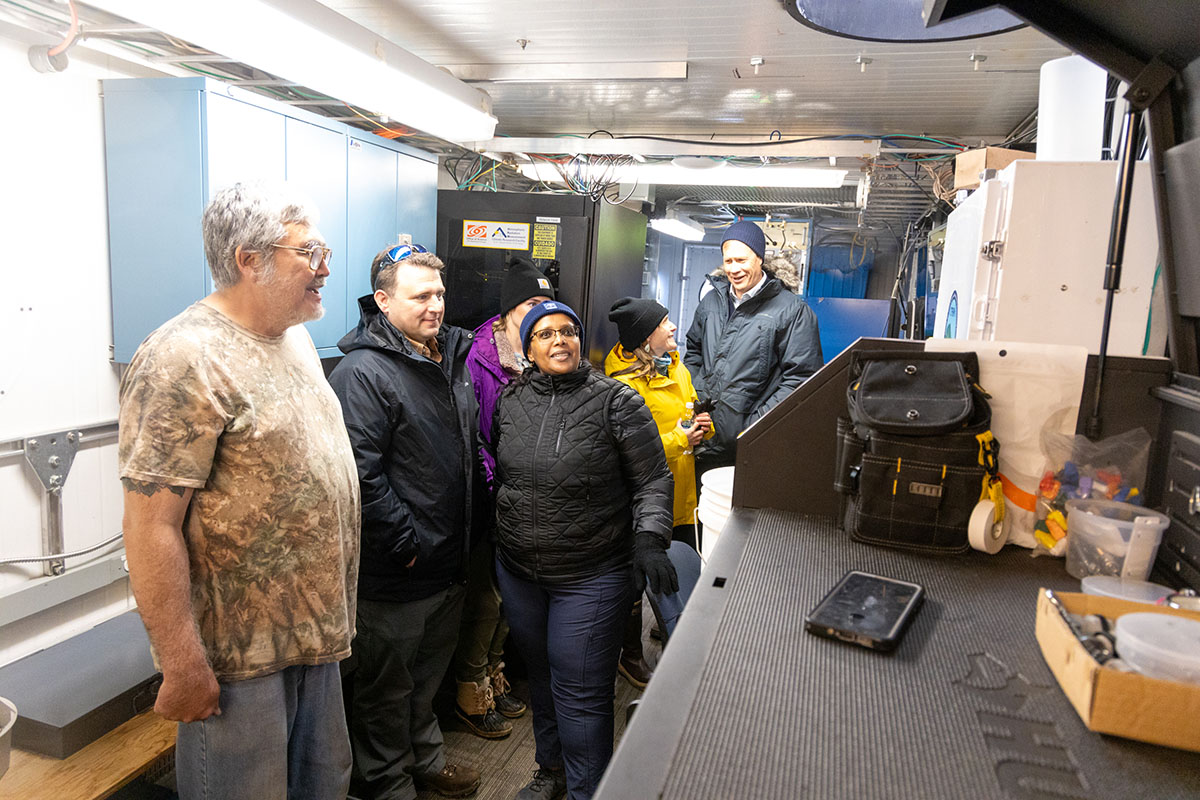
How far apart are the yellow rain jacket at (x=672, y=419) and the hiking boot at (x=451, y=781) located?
1.20 metres

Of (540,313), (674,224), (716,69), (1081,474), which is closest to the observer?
(1081,474)

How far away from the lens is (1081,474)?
48.9 inches

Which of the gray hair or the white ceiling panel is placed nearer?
the gray hair

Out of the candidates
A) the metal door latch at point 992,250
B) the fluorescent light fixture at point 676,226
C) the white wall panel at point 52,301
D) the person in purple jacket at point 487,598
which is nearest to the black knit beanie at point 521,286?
the person in purple jacket at point 487,598

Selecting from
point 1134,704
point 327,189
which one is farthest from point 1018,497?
point 327,189

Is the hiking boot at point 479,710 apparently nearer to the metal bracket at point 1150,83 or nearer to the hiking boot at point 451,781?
the hiking boot at point 451,781

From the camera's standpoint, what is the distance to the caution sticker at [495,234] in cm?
331

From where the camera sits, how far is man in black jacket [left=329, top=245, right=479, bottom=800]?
2.05m

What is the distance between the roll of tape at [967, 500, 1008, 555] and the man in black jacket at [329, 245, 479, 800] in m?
1.42

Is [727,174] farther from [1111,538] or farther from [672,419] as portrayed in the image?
[1111,538]

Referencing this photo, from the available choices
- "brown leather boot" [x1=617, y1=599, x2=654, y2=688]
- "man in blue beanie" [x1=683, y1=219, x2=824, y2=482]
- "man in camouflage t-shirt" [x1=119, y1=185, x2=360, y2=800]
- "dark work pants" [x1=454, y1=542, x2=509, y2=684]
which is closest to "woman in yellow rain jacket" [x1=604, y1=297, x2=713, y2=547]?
"man in blue beanie" [x1=683, y1=219, x2=824, y2=482]

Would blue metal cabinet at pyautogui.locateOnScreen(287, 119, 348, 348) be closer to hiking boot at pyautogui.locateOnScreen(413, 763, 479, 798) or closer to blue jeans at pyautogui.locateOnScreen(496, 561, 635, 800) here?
blue jeans at pyautogui.locateOnScreen(496, 561, 635, 800)

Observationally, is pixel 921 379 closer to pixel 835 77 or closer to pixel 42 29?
pixel 835 77

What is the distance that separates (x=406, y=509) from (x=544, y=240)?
1.62 metres
